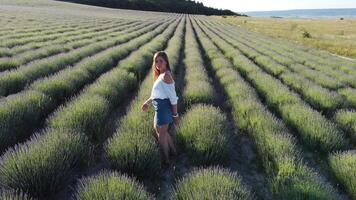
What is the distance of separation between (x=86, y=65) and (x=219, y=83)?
3.23m

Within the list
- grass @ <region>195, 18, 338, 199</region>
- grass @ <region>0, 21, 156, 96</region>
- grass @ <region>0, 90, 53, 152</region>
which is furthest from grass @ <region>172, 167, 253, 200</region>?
grass @ <region>0, 21, 156, 96</region>

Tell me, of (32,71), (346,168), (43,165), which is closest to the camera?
(43,165)

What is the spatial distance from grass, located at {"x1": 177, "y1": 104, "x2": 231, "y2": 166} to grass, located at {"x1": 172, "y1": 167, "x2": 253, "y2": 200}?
2.75 ft

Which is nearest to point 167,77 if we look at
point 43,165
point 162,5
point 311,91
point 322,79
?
point 43,165

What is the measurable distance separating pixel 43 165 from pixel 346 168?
9.80ft

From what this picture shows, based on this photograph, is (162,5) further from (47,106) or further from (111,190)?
(111,190)

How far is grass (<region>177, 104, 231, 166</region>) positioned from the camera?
4492mm

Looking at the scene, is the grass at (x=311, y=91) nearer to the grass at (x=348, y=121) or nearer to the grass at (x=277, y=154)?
the grass at (x=348, y=121)

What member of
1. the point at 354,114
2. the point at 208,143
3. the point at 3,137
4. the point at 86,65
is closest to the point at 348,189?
the point at 208,143

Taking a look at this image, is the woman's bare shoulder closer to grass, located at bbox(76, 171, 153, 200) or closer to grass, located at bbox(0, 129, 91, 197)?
grass, located at bbox(0, 129, 91, 197)

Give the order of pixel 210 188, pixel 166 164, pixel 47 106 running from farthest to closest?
1. pixel 47 106
2. pixel 166 164
3. pixel 210 188

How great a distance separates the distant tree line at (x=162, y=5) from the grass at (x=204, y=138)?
9698 cm

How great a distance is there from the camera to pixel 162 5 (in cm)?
11625

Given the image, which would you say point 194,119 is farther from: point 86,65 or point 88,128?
A: point 86,65
